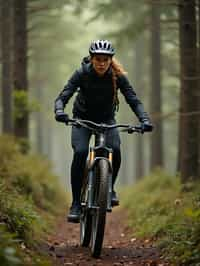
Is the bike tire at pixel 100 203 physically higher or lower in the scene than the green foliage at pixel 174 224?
higher

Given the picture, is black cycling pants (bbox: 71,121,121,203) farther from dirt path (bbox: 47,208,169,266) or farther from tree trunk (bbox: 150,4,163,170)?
tree trunk (bbox: 150,4,163,170)

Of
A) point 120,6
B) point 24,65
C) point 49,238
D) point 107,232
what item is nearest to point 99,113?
point 49,238

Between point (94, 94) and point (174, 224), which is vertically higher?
point (94, 94)

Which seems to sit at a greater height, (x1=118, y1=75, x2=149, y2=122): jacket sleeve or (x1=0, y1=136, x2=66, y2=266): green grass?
(x1=118, y1=75, x2=149, y2=122): jacket sleeve

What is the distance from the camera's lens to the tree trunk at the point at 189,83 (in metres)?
12.1

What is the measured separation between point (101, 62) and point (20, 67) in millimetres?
8803

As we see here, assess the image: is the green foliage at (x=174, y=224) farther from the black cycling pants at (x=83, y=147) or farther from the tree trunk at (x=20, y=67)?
the tree trunk at (x=20, y=67)

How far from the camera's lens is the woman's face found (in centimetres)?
751

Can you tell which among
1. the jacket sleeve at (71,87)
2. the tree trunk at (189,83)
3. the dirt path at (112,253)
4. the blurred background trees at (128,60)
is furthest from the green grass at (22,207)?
the tree trunk at (189,83)

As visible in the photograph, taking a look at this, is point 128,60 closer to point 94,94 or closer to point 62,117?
point 94,94

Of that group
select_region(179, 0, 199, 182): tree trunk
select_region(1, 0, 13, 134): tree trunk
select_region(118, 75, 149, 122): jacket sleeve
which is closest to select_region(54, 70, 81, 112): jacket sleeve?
select_region(118, 75, 149, 122): jacket sleeve

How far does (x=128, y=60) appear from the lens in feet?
136

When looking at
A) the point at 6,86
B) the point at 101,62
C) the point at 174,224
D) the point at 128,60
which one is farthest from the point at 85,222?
the point at 128,60

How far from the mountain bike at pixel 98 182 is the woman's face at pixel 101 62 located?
2.39 feet
